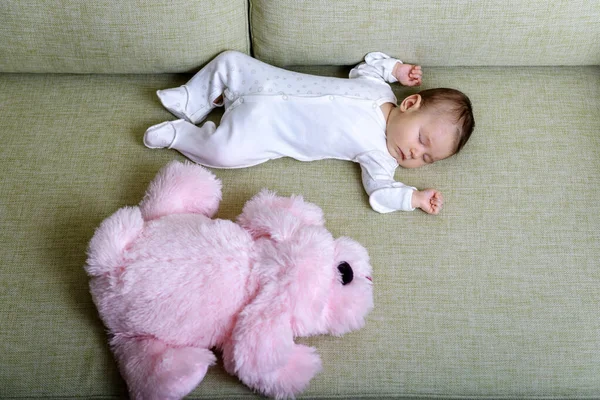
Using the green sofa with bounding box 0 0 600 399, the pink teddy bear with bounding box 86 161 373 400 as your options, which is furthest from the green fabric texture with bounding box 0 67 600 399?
the pink teddy bear with bounding box 86 161 373 400

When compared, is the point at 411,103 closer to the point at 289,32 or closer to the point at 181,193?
the point at 289,32

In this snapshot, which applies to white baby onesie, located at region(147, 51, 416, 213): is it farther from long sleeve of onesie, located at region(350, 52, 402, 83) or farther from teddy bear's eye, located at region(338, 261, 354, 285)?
teddy bear's eye, located at region(338, 261, 354, 285)

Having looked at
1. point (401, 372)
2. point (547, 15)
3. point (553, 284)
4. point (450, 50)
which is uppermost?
point (547, 15)

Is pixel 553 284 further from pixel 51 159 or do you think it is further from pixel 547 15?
pixel 51 159

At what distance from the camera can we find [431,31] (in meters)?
1.30

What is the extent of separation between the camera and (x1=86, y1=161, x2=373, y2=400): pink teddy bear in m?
0.93

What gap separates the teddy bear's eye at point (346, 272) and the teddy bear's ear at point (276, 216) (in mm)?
124

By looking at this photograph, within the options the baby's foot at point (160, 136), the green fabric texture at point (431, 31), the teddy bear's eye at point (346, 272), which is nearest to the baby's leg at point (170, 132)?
the baby's foot at point (160, 136)

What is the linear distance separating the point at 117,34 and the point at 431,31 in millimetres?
820

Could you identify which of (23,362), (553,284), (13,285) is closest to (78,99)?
(13,285)

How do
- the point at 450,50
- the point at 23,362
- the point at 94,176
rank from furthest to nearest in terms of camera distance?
the point at 450,50, the point at 94,176, the point at 23,362

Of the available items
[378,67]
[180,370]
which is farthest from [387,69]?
[180,370]

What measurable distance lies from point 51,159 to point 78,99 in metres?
0.20

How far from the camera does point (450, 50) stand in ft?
4.41
